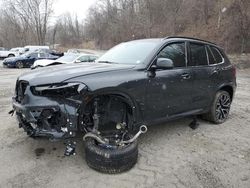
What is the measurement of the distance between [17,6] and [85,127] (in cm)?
5844

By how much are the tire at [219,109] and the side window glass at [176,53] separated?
1.30m

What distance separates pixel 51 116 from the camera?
381 centimetres

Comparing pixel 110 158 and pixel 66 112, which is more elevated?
pixel 66 112

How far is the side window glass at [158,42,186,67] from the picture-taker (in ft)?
16.1

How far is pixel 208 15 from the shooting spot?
3175 centimetres

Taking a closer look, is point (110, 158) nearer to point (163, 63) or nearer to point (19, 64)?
point (163, 63)

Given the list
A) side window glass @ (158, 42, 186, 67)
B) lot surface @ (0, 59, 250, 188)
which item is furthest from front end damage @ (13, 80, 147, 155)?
side window glass @ (158, 42, 186, 67)

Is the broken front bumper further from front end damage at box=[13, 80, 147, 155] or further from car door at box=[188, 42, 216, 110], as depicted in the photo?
car door at box=[188, 42, 216, 110]

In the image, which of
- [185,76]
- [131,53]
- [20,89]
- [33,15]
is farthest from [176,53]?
[33,15]

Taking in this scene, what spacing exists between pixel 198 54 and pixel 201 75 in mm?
463

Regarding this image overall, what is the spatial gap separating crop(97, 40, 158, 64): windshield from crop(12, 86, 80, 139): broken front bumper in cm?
148

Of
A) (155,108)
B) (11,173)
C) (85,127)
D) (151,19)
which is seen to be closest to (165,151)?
(155,108)

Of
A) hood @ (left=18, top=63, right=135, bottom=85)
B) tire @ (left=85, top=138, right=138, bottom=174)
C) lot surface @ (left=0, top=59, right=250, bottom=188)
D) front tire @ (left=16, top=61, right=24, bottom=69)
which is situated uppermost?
hood @ (left=18, top=63, right=135, bottom=85)

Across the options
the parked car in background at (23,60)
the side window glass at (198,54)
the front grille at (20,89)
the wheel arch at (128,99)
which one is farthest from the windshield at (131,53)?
the parked car in background at (23,60)
